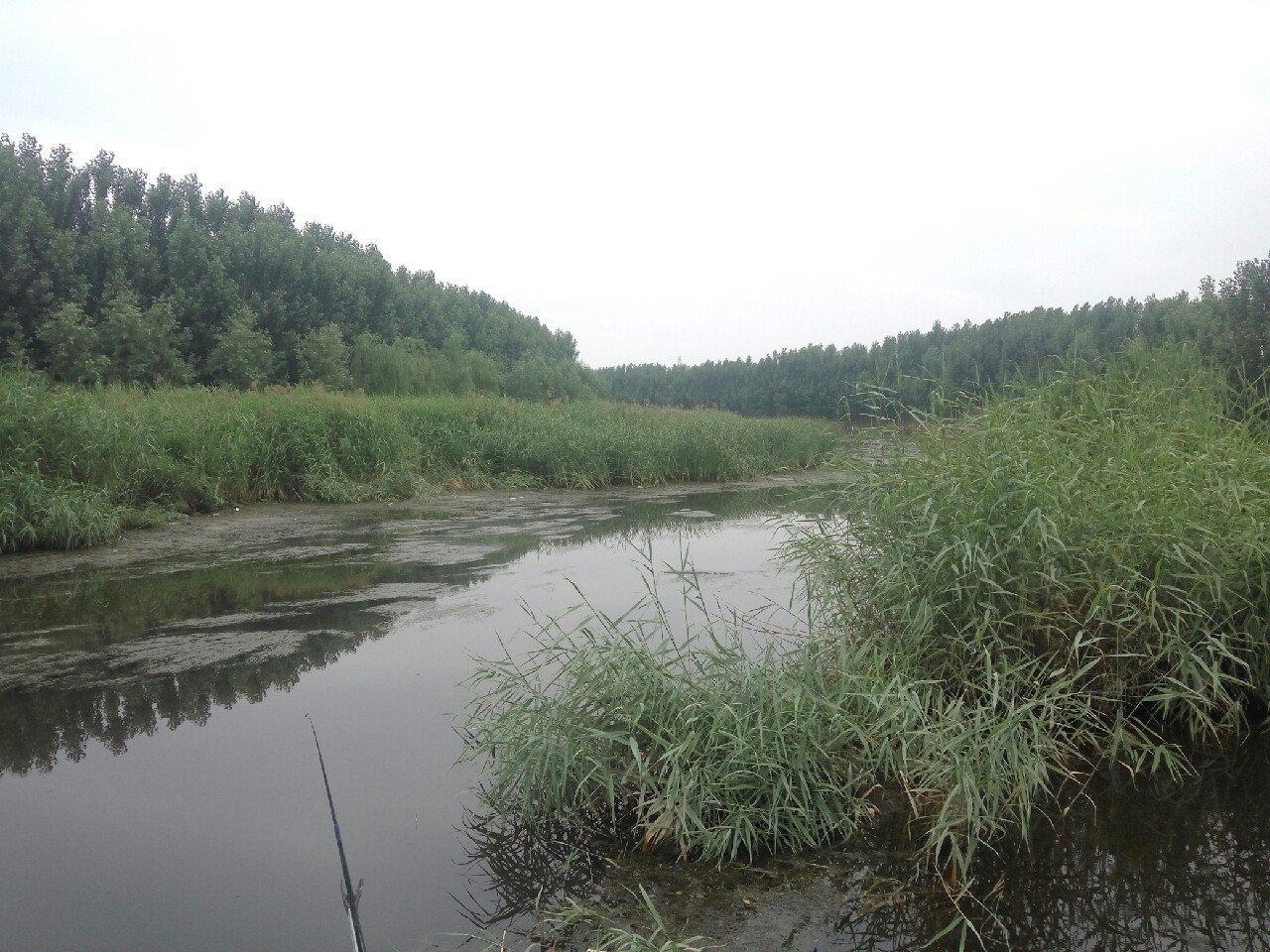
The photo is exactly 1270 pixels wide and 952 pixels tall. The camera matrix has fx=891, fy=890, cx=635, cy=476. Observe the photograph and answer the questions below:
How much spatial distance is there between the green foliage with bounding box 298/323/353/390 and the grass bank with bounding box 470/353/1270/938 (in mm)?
25680

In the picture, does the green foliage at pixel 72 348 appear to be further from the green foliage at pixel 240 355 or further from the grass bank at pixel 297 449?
the grass bank at pixel 297 449

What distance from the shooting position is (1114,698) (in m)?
3.92

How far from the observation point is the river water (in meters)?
2.74

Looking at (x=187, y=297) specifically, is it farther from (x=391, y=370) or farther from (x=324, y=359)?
(x=391, y=370)

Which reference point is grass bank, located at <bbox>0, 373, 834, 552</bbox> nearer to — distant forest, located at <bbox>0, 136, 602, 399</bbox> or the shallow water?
the shallow water

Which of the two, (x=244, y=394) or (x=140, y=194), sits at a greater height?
(x=140, y=194)

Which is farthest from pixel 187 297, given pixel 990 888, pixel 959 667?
pixel 990 888

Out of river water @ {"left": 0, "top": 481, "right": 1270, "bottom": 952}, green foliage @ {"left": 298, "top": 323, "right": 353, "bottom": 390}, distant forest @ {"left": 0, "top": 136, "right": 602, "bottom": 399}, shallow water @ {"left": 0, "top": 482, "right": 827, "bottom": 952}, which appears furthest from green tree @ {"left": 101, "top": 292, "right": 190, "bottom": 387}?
river water @ {"left": 0, "top": 481, "right": 1270, "bottom": 952}

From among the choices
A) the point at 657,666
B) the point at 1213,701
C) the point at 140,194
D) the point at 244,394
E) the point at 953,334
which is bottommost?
the point at 1213,701

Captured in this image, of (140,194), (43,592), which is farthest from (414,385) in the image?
(43,592)

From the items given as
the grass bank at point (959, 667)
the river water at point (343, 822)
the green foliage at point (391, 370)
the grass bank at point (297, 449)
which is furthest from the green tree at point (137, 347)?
the grass bank at point (959, 667)

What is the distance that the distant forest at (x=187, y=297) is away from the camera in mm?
26109

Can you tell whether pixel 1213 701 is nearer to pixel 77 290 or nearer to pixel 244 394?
pixel 244 394

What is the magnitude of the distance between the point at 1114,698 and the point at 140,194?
3874 cm
